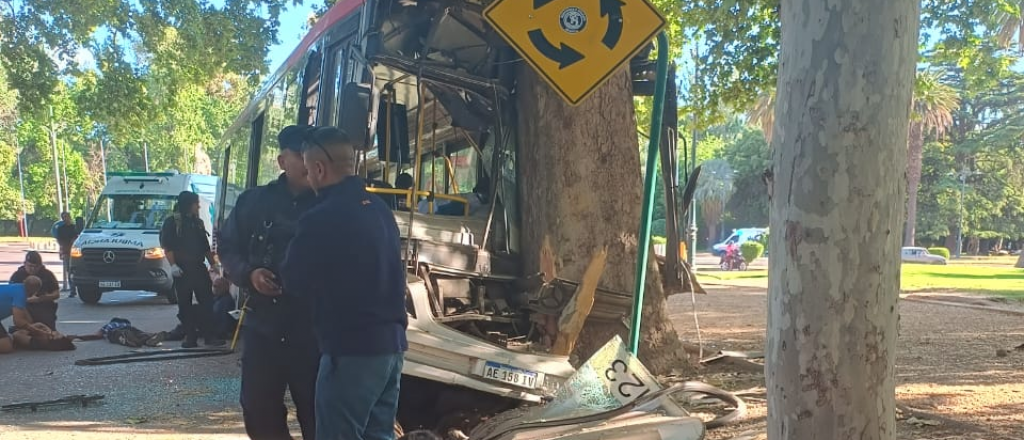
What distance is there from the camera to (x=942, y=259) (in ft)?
127

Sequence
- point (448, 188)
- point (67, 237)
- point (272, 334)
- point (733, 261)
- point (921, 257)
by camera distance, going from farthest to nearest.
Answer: point (921, 257) < point (733, 261) < point (67, 237) < point (448, 188) < point (272, 334)

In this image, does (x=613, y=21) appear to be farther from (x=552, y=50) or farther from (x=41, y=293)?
(x=41, y=293)

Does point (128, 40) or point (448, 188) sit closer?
point (448, 188)

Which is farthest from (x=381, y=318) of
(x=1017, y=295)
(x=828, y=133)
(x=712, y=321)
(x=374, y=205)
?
(x=1017, y=295)

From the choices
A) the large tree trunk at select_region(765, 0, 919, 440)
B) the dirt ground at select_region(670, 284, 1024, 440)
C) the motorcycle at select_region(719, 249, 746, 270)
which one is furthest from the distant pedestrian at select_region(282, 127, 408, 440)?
the motorcycle at select_region(719, 249, 746, 270)

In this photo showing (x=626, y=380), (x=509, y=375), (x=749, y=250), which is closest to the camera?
(x=626, y=380)

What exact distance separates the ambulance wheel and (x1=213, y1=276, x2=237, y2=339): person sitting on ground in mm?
6347

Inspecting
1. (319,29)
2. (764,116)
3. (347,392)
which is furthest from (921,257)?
(347,392)

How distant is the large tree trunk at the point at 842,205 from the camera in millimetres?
2314

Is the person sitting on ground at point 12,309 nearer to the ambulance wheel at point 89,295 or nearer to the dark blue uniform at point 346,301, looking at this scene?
the ambulance wheel at point 89,295

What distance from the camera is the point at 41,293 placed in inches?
353

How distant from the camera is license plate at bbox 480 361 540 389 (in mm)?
4719

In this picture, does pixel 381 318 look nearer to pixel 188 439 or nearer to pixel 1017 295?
pixel 188 439

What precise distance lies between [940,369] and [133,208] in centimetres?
1510
